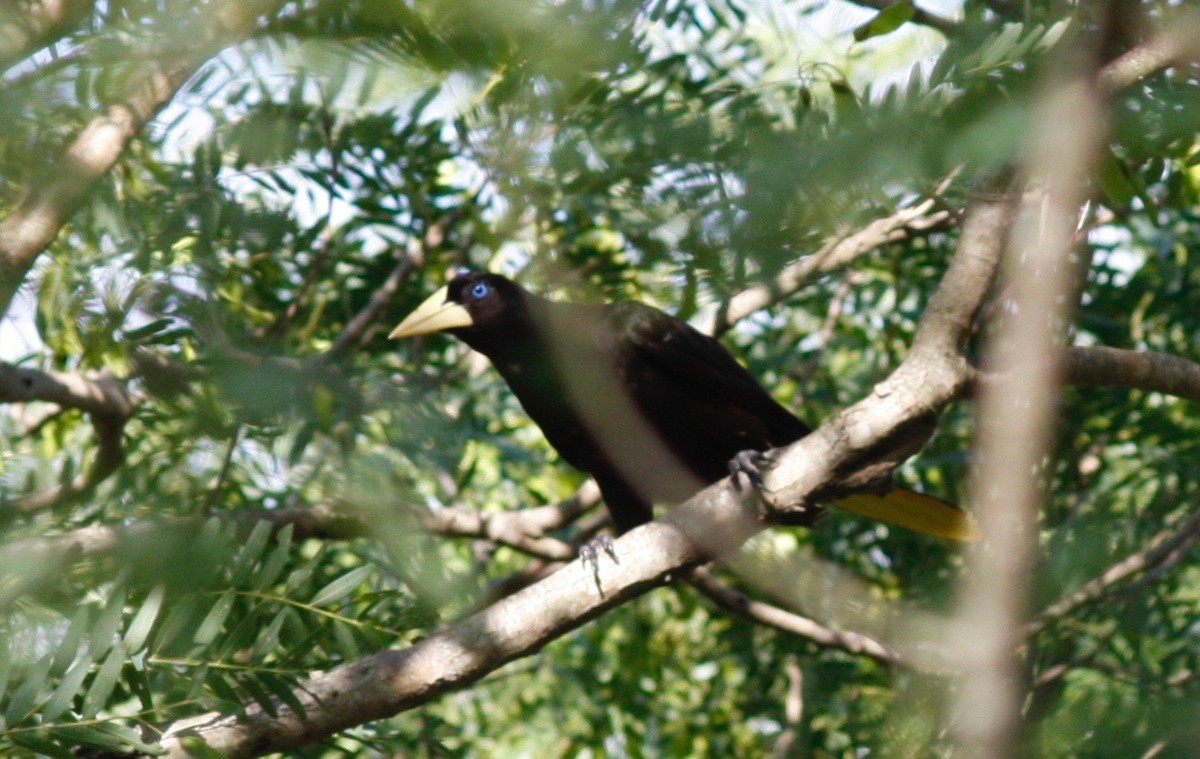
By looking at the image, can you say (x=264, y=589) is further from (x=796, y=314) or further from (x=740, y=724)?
(x=796, y=314)

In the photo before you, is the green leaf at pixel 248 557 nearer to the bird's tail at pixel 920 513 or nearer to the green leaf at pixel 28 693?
the green leaf at pixel 28 693

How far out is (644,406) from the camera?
430 centimetres

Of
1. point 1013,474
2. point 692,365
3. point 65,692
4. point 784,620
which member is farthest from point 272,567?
point 784,620

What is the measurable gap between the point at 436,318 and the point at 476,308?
16 cm

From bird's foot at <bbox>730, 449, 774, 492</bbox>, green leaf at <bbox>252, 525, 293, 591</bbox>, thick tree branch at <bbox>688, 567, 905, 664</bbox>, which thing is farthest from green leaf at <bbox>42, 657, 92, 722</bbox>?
thick tree branch at <bbox>688, 567, 905, 664</bbox>

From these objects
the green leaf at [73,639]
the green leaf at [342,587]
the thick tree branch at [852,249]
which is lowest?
the green leaf at [73,639]

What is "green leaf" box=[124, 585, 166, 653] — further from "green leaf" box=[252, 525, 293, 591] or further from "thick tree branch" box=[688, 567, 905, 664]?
"thick tree branch" box=[688, 567, 905, 664]

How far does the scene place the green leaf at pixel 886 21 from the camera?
2164mm

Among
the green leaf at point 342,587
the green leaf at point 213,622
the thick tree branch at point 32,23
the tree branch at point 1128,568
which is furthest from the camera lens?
the tree branch at point 1128,568

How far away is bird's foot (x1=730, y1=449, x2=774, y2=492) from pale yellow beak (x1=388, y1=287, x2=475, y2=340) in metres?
1.33

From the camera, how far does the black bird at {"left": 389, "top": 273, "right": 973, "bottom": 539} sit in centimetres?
421

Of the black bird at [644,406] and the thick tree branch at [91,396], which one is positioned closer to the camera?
the thick tree branch at [91,396]

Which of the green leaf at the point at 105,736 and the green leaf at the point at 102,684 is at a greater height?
the green leaf at the point at 102,684

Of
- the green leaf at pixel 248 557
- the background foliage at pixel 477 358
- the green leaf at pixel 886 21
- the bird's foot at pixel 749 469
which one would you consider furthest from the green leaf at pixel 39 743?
the green leaf at pixel 886 21
